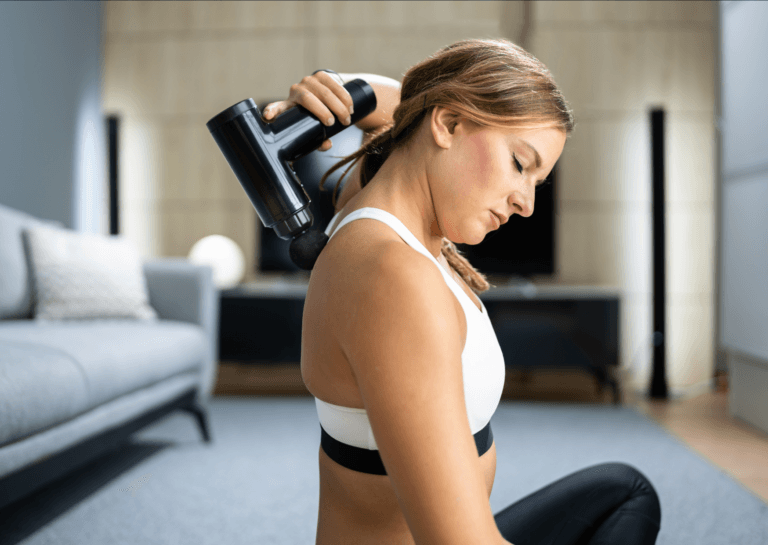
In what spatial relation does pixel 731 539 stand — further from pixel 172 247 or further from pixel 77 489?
pixel 172 247

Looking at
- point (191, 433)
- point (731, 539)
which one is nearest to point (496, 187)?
point (731, 539)

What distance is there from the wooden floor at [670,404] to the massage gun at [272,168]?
2042mm

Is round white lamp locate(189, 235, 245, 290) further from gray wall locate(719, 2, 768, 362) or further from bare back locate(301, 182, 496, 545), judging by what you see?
bare back locate(301, 182, 496, 545)

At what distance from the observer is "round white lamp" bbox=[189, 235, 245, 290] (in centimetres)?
369

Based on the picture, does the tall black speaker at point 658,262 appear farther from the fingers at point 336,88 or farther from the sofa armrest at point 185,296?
the fingers at point 336,88

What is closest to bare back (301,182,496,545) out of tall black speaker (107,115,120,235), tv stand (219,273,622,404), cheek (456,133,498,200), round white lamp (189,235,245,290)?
cheek (456,133,498,200)

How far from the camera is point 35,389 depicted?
1.40m

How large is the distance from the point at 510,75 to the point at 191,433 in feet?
8.24

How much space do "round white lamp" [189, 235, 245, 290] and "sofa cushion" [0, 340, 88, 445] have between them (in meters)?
2.04

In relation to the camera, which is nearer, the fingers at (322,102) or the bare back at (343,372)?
the bare back at (343,372)

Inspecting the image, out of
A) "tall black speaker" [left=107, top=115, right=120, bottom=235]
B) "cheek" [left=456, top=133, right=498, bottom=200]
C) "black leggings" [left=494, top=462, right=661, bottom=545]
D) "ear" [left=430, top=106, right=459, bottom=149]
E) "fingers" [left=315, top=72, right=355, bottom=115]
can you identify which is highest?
"tall black speaker" [left=107, top=115, right=120, bottom=235]

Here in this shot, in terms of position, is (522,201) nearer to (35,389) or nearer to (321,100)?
(321,100)

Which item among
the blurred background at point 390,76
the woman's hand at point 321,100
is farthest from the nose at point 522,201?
the blurred background at point 390,76

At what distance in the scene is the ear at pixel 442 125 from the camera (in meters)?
0.58
